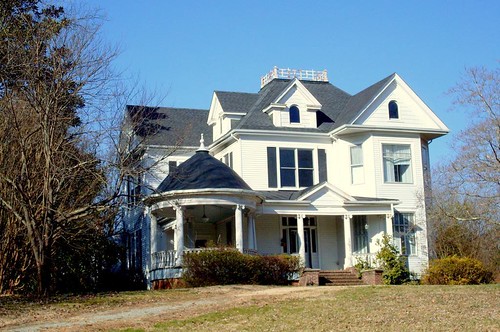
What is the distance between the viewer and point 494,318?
13.4 m

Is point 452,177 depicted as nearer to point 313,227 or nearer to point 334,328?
point 313,227

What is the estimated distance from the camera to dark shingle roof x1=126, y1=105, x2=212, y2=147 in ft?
107

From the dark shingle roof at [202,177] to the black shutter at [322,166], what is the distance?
4.64 metres

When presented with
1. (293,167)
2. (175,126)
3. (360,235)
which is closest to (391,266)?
(360,235)

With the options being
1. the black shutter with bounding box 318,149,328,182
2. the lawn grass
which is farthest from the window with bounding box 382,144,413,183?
the lawn grass

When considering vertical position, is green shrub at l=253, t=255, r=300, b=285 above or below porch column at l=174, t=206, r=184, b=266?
below

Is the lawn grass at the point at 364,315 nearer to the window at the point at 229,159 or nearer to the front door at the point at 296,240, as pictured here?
the front door at the point at 296,240

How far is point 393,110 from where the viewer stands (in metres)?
31.1

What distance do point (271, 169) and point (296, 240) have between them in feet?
10.7

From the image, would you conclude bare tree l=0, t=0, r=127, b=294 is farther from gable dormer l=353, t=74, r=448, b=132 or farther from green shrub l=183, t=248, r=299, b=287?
gable dormer l=353, t=74, r=448, b=132

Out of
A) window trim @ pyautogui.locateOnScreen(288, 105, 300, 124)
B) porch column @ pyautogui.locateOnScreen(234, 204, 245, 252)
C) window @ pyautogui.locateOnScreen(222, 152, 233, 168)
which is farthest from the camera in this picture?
window @ pyautogui.locateOnScreen(222, 152, 233, 168)

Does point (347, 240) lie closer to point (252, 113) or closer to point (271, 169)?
point (271, 169)

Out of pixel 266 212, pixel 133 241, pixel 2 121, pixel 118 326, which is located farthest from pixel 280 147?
pixel 118 326

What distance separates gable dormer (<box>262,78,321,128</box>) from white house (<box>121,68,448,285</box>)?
0.15 feet
